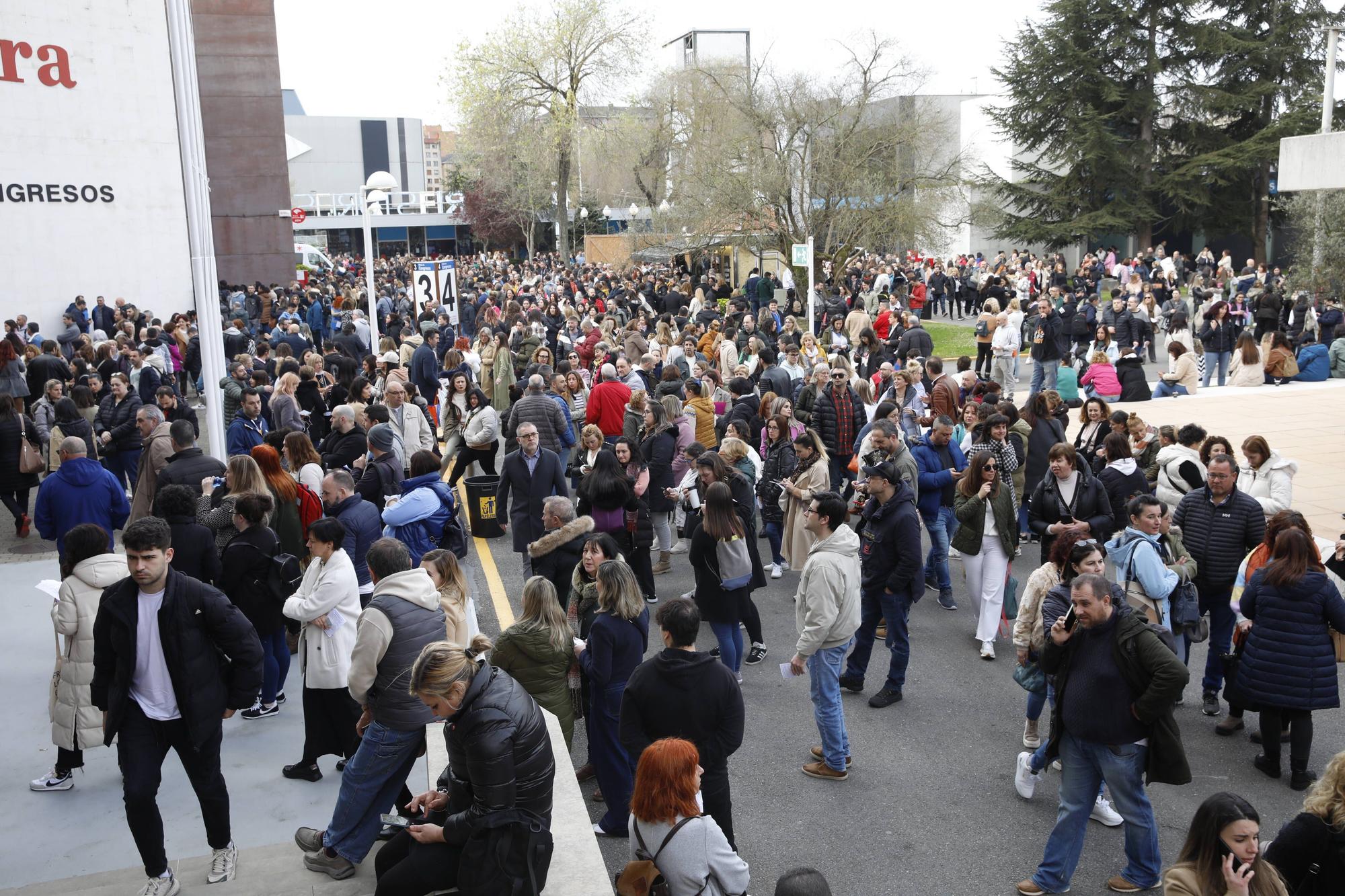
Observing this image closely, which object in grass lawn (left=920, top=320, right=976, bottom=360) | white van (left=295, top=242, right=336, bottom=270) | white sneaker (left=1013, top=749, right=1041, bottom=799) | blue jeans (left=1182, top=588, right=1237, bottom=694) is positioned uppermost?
white van (left=295, top=242, right=336, bottom=270)

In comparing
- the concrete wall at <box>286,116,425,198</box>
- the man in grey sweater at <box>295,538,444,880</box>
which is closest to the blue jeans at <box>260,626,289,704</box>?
the man in grey sweater at <box>295,538,444,880</box>

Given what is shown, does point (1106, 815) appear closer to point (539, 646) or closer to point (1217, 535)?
point (1217, 535)

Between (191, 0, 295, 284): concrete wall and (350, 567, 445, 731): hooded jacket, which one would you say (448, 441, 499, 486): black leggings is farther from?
(191, 0, 295, 284): concrete wall

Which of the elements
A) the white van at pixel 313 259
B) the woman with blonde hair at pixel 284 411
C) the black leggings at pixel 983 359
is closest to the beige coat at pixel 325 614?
the woman with blonde hair at pixel 284 411

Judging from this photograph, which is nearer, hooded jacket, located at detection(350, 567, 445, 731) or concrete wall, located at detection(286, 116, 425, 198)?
hooded jacket, located at detection(350, 567, 445, 731)

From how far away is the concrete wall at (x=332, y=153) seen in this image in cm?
9256

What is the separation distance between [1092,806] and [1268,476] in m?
4.41

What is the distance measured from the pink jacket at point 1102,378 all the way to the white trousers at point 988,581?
19.9ft

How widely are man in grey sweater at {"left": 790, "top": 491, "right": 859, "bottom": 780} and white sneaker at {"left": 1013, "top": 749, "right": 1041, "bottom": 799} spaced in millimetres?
994

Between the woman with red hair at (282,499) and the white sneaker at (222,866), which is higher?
the woman with red hair at (282,499)

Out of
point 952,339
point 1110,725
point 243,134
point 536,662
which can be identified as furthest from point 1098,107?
point 536,662

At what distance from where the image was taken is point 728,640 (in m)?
7.47

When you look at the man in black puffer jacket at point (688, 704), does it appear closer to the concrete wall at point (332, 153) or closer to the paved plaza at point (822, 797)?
the paved plaza at point (822, 797)

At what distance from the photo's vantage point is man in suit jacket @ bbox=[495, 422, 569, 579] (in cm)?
916
